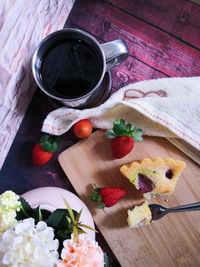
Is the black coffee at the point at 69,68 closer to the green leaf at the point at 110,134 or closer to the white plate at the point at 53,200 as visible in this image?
the green leaf at the point at 110,134

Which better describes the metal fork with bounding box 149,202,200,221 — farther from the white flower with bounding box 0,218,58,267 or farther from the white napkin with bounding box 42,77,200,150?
the white flower with bounding box 0,218,58,267

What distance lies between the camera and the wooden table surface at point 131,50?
839mm

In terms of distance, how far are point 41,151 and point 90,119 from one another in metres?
0.15

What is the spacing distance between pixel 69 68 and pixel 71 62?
1cm

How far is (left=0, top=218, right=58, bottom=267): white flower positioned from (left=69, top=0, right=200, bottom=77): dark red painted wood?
595 millimetres

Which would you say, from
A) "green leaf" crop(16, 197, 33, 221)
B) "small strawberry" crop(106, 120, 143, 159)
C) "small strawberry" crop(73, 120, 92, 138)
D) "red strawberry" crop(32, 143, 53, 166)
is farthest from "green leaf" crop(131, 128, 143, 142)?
"green leaf" crop(16, 197, 33, 221)

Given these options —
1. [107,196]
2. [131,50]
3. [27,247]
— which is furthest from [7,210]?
[131,50]

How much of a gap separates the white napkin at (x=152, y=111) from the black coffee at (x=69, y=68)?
0.06 metres

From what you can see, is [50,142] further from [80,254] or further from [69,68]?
[80,254]

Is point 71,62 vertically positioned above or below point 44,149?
above

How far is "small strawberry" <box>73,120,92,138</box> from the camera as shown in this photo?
78 cm

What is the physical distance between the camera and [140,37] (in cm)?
87

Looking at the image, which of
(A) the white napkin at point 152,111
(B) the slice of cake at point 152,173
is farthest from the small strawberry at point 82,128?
(B) the slice of cake at point 152,173

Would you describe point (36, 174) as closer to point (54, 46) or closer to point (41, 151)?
point (41, 151)
